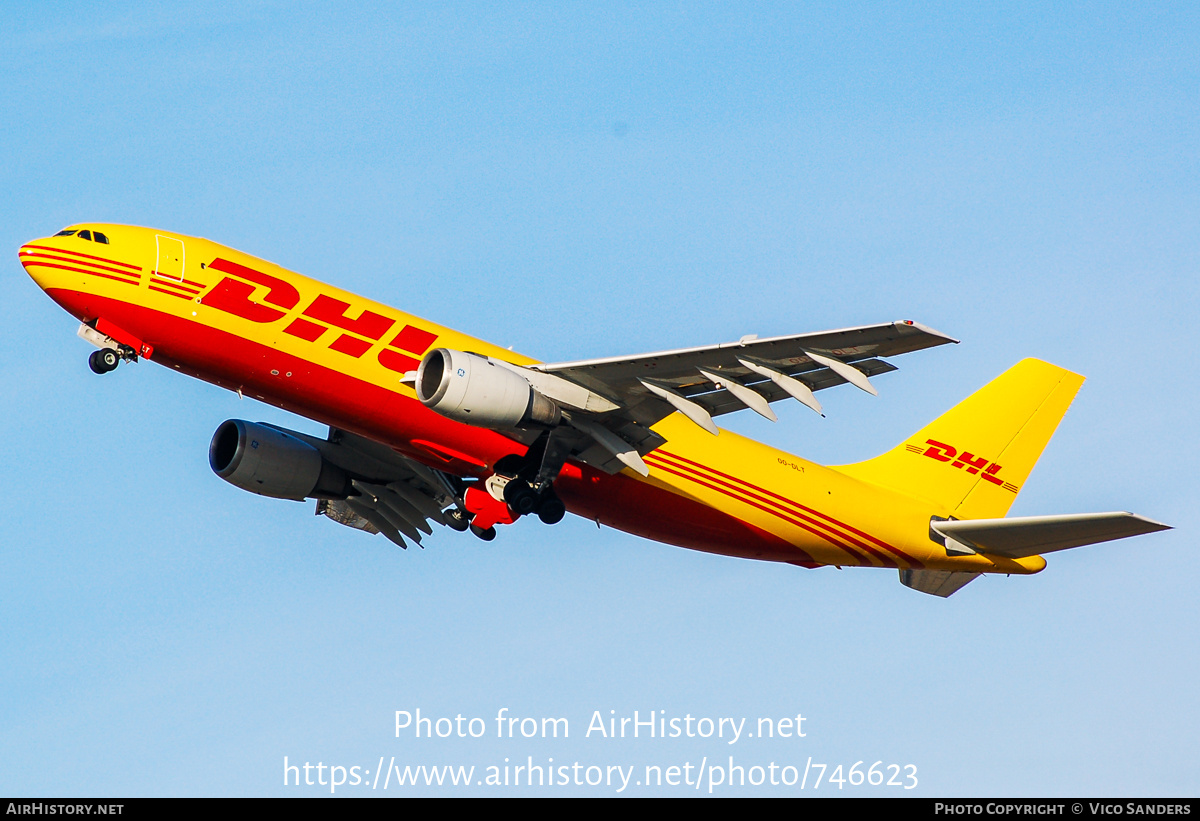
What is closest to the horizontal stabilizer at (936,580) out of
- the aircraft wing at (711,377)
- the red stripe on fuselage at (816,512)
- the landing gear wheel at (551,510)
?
the red stripe on fuselage at (816,512)

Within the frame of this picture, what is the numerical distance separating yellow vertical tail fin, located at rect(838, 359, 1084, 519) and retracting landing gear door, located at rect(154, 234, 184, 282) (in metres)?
16.8

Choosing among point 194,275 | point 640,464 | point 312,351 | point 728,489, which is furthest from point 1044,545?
point 194,275

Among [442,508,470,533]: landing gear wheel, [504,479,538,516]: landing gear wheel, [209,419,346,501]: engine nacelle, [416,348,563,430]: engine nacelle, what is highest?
[416,348,563,430]: engine nacelle

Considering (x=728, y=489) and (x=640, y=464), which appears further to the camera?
(x=728, y=489)

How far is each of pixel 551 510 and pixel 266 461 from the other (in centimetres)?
841

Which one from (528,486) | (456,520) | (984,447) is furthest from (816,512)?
(456,520)

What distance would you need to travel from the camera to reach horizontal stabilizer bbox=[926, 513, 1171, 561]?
98.5 ft

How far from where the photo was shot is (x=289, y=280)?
99.5 ft

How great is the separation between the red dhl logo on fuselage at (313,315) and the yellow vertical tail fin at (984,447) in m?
12.1

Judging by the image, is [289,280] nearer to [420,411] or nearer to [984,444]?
[420,411]

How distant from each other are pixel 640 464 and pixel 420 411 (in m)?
4.92

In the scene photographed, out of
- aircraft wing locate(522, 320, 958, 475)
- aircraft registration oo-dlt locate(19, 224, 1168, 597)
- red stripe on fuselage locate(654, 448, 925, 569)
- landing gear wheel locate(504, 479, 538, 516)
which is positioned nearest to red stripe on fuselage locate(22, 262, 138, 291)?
aircraft registration oo-dlt locate(19, 224, 1168, 597)

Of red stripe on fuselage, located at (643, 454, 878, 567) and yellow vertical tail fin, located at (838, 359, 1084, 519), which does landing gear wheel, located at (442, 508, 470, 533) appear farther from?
yellow vertical tail fin, located at (838, 359, 1084, 519)

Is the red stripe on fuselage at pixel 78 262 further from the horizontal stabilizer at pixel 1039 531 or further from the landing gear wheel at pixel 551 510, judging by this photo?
the horizontal stabilizer at pixel 1039 531
